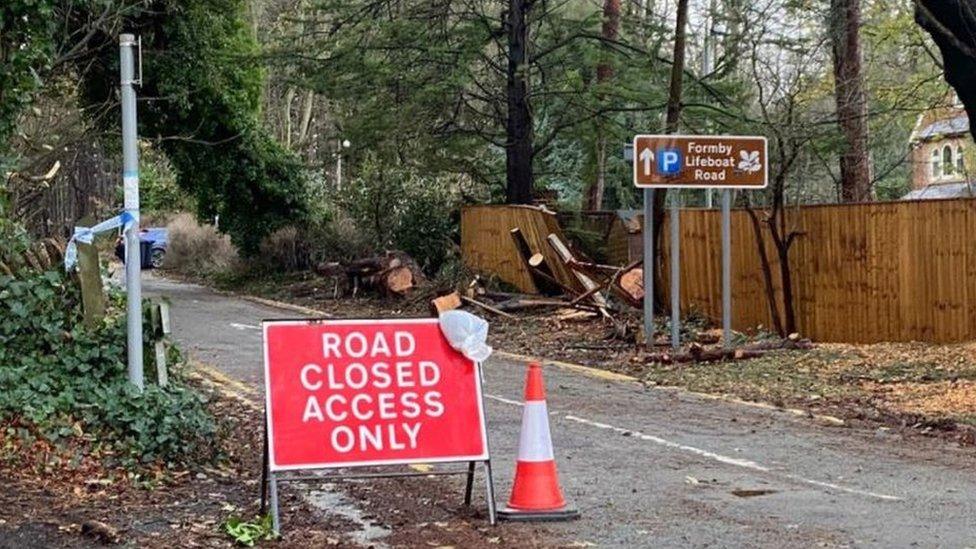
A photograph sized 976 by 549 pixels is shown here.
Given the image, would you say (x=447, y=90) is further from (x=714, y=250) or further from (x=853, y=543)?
(x=853, y=543)

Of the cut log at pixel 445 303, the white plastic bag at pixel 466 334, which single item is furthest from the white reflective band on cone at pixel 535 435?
the cut log at pixel 445 303

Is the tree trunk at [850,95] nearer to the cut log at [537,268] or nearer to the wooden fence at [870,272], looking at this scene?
the wooden fence at [870,272]

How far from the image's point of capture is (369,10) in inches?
894

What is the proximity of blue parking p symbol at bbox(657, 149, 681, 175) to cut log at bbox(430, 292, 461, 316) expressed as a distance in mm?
5381

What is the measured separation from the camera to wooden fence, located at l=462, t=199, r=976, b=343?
13555mm

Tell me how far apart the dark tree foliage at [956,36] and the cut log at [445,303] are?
916cm

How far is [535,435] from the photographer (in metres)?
6.52

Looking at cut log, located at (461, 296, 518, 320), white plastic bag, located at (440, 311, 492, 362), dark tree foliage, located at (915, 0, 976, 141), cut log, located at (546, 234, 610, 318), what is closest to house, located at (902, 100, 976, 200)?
cut log, located at (546, 234, 610, 318)

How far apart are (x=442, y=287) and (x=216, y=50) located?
305 inches

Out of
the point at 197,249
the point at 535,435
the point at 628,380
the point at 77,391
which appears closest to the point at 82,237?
the point at 77,391

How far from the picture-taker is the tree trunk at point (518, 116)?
885 inches

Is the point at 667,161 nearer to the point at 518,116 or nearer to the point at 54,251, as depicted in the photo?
the point at 54,251

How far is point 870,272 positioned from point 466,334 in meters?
9.50

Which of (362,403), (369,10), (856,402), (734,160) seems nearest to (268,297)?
(369,10)
